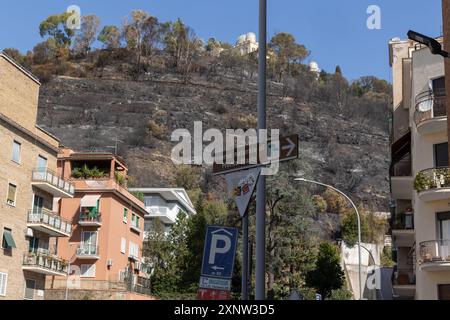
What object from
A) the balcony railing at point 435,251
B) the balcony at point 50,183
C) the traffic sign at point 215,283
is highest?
the balcony at point 50,183

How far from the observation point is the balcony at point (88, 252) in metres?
50.9

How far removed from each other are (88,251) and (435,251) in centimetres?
3202

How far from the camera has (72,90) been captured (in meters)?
154

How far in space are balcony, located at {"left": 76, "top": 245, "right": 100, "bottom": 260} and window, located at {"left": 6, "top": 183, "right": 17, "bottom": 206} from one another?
40.6ft

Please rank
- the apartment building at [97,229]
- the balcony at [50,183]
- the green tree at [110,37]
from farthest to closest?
the green tree at [110,37] < the apartment building at [97,229] < the balcony at [50,183]

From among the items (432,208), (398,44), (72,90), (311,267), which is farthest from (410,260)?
(72,90)

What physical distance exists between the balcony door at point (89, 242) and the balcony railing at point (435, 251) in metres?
31.2

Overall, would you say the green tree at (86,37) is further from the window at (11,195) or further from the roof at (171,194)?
the window at (11,195)

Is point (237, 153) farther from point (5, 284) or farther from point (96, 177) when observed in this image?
point (96, 177)

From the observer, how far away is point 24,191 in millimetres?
40656

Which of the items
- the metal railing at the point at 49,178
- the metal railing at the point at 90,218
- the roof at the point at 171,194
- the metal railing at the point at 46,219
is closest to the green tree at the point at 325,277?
the metal railing at the point at 90,218

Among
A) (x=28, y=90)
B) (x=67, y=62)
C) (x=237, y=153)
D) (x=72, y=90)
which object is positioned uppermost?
(x=67, y=62)

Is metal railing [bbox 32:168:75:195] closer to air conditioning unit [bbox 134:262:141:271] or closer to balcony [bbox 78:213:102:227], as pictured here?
balcony [bbox 78:213:102:227]
